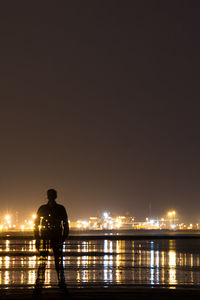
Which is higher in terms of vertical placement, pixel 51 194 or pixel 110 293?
pixel 51 194

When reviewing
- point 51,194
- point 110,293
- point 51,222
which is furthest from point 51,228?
point 110,293

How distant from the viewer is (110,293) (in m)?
15.4

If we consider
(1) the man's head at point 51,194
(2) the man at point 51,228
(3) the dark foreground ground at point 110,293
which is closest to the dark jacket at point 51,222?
(2) the man at point 51,228

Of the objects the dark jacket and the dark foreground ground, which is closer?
the dark foreground ground

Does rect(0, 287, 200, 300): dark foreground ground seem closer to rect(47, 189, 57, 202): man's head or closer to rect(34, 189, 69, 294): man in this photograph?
rect(34, 189, 69, 294): man

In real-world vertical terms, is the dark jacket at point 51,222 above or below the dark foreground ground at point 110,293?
above

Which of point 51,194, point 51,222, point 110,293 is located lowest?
point 110,293

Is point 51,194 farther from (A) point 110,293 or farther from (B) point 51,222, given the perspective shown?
(A) point 110,293

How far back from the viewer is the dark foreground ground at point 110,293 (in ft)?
47.9

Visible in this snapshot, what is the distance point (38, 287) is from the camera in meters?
14.8

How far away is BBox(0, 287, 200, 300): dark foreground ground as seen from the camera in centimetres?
1459

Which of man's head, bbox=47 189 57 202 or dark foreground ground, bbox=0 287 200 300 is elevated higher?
man's head, bbox=47 189 57 202

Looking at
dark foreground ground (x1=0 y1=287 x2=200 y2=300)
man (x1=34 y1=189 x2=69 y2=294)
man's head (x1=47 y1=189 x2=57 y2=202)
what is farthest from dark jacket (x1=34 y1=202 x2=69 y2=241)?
dark foreground ground (x1=0 y1=287 x2=200 y2=300)

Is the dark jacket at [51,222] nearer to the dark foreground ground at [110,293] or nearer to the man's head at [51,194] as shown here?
the man's head at [51,194]
